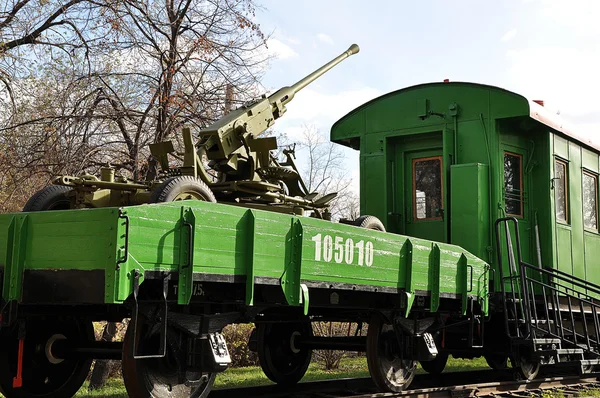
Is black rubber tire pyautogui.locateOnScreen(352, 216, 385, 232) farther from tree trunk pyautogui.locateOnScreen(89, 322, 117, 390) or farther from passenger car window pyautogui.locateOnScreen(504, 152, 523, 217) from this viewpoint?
tree trunk pyautogui.locateOnScreen(89, 322, 117, 390)

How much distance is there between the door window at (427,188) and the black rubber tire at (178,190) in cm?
482

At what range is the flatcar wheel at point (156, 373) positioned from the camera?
18.7ft

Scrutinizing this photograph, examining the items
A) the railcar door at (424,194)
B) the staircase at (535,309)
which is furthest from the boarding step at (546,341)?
the railcar door at (424,194)

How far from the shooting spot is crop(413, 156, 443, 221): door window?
35.3ft

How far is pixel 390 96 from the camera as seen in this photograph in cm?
1127

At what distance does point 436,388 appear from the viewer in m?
8.69

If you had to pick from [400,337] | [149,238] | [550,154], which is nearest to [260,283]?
[149,238]

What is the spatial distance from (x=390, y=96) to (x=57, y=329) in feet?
20.4

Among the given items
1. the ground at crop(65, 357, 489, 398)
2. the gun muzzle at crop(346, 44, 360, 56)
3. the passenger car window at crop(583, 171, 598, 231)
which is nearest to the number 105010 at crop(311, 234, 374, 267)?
the ground at crop(65, 357, 489, 398)

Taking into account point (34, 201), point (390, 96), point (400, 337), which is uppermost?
point (390, 96)

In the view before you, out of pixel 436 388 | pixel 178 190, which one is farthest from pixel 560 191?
pixel 178 190

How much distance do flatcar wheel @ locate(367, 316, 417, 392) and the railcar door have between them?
2.47m

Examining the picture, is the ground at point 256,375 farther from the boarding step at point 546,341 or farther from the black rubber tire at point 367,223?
the boarding step at point 546,341

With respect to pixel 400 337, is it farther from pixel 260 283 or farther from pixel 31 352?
pixel 31 352
